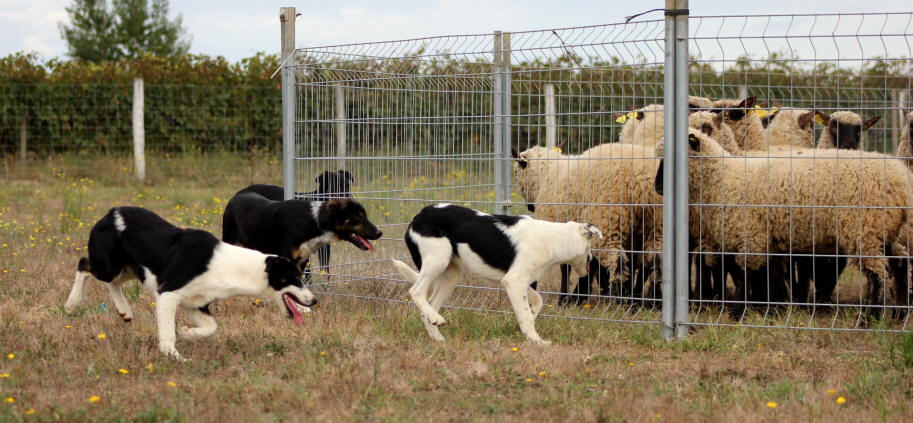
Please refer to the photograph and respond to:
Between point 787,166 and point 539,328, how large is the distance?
260cm

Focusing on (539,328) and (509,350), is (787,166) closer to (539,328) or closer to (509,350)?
(539,328)

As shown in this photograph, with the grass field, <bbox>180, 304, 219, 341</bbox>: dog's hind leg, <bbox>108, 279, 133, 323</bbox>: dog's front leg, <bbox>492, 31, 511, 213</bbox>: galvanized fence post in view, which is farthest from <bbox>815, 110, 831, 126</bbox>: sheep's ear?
<bbox>108, 279, 133, 323</bbox>: dog's front leg

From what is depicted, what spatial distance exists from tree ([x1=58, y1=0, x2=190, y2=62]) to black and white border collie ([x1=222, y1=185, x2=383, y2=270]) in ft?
122

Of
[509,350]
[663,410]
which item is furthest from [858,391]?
[509,350]

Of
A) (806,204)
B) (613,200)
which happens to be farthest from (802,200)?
(613,200)

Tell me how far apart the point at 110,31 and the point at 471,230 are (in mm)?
40866

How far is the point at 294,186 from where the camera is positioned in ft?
28.1

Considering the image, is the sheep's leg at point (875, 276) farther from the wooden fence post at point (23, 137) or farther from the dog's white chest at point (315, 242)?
the wooden fence post at point (23, 137)

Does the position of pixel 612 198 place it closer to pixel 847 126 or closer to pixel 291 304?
pixel 291 304

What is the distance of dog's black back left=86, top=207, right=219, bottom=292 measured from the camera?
571 cm

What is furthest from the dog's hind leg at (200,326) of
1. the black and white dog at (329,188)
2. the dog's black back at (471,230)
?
the black and white dog at (329,188)

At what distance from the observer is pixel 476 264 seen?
6434 millimetres

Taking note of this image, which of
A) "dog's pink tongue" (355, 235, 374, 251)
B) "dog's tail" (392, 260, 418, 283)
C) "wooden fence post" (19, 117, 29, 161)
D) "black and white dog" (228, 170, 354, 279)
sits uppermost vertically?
Result: "wooden fence post" (19, 117, 29, 161)

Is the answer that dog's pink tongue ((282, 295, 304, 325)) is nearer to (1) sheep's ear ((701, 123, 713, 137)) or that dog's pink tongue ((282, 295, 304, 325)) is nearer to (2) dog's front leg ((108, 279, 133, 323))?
(2) dog's front leg ((108, 279, 133, 323))
